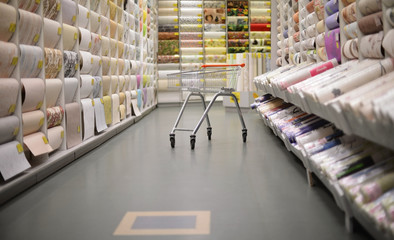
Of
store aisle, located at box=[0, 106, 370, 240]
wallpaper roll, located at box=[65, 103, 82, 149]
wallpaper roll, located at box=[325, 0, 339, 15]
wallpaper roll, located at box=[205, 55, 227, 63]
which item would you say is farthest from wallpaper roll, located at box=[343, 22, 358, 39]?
wallpaper roll, located at box=[205, 55, 227, 63]

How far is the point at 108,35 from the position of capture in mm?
5801

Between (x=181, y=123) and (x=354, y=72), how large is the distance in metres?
4.97

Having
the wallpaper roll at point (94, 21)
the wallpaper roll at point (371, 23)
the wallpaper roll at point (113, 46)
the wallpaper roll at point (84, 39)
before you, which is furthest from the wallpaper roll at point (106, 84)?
the wallpaper roll at point (371, 23)

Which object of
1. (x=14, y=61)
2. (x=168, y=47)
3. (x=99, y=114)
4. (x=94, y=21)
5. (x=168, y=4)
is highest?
(x=168, y=4)

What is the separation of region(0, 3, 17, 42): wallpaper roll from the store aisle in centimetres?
105

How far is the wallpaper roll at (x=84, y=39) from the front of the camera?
4.54 meters

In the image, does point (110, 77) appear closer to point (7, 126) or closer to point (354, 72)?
point (7, 126)

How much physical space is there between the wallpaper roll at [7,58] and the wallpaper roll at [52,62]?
0.64m

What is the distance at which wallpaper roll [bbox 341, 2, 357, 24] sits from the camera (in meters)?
3.07

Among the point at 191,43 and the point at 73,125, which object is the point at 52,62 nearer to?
the point at 73,125

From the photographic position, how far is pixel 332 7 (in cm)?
368

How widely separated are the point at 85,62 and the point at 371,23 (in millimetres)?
2984

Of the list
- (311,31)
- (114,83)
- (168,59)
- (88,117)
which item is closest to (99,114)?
(88,117)

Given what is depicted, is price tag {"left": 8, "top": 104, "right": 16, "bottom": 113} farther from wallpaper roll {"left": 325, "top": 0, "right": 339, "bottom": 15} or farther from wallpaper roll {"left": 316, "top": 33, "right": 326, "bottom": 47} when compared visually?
wallpaper roll {"left": 316, "top": 33, "right": 326, "bottom": 47}
